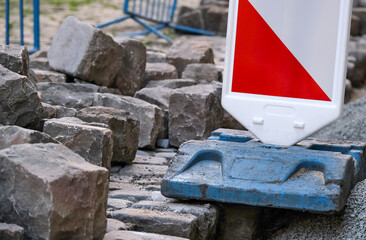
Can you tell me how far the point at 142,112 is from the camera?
186 inches

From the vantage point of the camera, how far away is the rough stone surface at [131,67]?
222 inches

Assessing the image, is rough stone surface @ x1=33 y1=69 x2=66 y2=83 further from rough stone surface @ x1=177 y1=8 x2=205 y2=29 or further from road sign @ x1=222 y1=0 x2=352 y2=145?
rough stone surface @ x1=177 y1=8 x2=205 y2=29

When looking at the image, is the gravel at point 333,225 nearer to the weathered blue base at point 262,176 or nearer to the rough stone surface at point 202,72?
the weathered blue base at point 262,176

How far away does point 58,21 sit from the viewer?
32.8 ft

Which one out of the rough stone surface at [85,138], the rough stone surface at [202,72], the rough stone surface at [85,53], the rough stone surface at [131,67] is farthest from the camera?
the rough stone surface at [202,72]

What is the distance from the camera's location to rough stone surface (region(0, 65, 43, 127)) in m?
3.47

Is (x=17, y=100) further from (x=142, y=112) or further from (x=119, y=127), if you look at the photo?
(x=142, y=112)

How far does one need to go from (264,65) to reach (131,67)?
2.51 m

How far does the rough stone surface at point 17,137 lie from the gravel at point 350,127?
3.35 m

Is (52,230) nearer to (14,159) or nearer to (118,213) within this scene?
(14,159)

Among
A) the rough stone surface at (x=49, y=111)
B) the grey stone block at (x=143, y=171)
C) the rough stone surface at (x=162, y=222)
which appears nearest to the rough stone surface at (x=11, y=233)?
the rough stone surface at (x=162, y=222)

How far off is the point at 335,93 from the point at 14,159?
1.44 m

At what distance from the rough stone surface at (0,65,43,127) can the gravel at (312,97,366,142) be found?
2973 millimetres

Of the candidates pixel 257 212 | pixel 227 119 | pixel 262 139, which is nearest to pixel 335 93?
pixel 262 139
